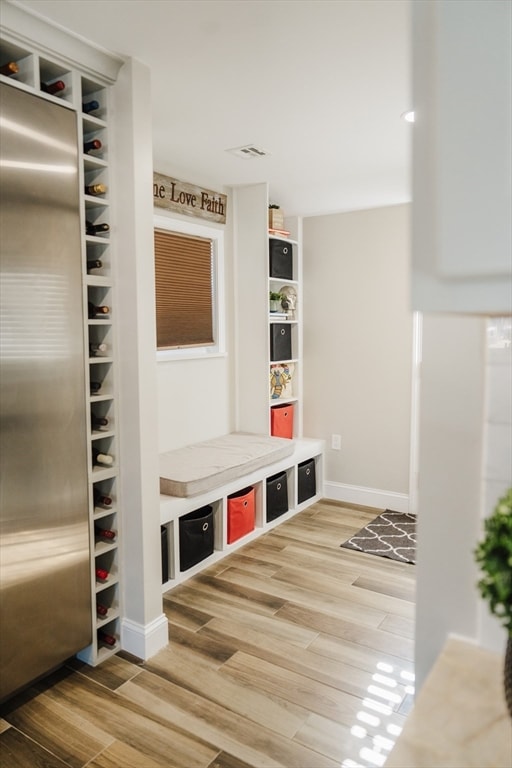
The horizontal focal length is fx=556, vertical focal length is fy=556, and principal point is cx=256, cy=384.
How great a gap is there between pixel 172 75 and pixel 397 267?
105 inches

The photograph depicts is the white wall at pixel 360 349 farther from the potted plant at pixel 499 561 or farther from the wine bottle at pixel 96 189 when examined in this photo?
the potted plant at pixel 499 561

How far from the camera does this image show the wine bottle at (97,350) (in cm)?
234

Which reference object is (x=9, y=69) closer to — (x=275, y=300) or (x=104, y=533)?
(x=104, y=533)

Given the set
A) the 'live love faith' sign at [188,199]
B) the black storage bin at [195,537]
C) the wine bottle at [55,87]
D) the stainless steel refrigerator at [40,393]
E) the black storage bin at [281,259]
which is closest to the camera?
the stainless steel refrigerator at [40,393]

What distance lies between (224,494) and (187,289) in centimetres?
141

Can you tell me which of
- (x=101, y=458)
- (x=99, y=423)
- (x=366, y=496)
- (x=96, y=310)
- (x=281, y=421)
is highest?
(x=96, y=310)

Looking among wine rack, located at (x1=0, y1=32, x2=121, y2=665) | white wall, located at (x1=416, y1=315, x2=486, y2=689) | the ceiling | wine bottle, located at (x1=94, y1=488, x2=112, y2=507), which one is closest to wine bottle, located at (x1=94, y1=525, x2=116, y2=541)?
wine rack, located at (x1=0, y1=32, x2=121, y2=665)

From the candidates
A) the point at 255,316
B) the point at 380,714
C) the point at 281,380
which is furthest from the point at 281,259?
the point at 380,714

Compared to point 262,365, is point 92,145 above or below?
above

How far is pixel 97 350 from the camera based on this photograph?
2.36 m

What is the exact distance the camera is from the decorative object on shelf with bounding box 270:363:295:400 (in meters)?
4.64

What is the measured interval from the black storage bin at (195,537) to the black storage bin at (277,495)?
68 centimetres

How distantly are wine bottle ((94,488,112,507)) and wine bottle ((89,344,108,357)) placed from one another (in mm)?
606

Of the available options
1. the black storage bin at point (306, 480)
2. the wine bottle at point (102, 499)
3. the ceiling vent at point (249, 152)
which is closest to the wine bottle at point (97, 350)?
the wine bottle at point (102, 499)
